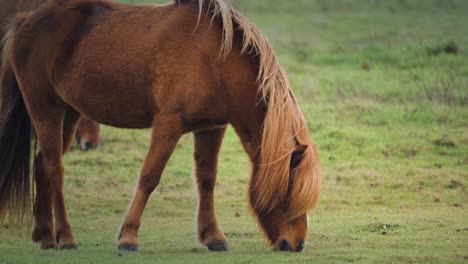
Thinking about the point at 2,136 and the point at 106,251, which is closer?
the point at 106,251

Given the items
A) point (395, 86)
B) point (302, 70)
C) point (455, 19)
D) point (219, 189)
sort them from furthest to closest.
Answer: point (455, 19) → point (302, 70) → point (395, 86) → point (219, 189)

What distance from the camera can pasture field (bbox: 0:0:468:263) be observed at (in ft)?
26.3

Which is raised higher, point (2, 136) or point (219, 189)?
point (2, 136)

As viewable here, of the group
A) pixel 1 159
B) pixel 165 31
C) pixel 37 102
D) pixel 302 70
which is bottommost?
pixel 302 70

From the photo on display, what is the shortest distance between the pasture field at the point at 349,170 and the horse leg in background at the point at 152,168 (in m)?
0.20

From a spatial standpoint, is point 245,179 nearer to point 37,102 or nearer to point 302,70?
point 37,102

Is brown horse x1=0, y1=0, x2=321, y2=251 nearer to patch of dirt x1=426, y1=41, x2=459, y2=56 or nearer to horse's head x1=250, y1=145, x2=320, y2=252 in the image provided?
horse's head x1=250, y1=145, x2=320, y2=252

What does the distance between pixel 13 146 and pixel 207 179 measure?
184 centimetres

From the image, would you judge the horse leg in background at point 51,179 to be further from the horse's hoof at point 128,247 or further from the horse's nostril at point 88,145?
the horse's nostril at point 88,145

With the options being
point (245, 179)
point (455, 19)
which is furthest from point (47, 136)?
point (455, 19)

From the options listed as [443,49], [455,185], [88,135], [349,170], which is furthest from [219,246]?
[443,49]

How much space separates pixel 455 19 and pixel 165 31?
17130mm

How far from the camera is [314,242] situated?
832cm

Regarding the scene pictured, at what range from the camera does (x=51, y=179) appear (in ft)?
27.3
